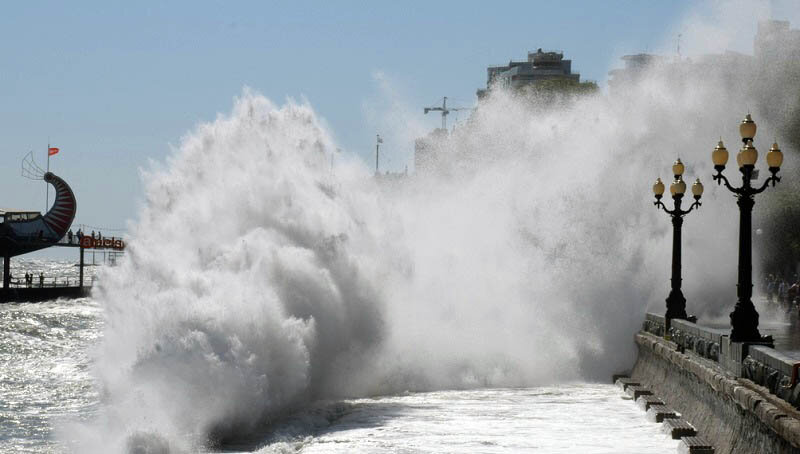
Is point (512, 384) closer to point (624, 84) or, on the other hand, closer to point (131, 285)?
point (131, 285)

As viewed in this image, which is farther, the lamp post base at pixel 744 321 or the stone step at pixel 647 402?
the stone step at pixel 647 402

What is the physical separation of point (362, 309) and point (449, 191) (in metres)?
14.3

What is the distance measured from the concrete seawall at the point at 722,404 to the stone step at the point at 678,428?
14 centimetres

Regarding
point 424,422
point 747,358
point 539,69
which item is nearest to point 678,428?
point 747,358

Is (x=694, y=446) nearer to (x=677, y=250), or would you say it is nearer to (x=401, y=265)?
Answer: (x=677, y=250)

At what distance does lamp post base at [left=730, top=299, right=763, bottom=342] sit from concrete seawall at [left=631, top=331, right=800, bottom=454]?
0.54 meters

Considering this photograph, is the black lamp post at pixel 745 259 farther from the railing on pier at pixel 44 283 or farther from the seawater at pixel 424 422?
the railing on pier at pixel 44 283

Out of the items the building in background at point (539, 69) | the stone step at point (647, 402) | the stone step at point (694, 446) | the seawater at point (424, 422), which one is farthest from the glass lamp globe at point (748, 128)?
the building in background at point (539, 69)

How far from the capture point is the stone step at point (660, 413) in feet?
68.7

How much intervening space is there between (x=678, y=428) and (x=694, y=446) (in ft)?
6.24

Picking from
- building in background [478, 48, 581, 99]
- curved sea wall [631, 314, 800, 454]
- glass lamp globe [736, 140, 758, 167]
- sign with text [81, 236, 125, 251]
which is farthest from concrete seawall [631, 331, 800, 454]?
building in background [478, 48, 581, 99]

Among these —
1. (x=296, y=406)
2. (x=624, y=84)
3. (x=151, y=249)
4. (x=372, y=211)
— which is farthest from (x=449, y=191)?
(x=296, y=406)

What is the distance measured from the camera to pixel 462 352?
31312 mm

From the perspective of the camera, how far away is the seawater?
19.1m
